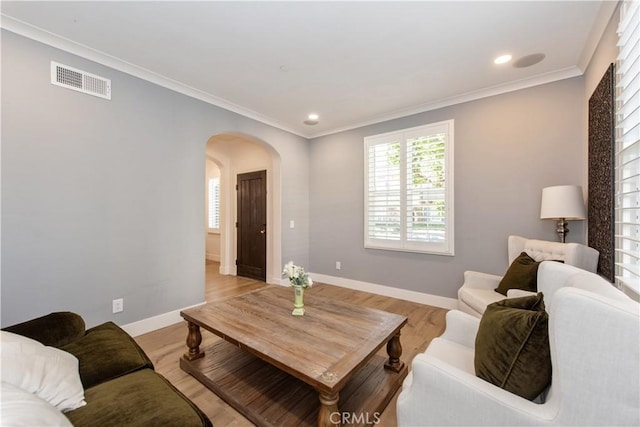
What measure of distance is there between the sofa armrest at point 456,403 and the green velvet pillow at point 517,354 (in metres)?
0.06

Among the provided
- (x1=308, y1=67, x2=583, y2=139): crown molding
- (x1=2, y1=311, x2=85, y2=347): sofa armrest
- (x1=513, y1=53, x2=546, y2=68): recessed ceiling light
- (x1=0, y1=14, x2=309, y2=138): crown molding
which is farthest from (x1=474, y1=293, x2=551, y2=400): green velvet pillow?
(x1=0, y1=14, x2=309, y2=138): crown molding

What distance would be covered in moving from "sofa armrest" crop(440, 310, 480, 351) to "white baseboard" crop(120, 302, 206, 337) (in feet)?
9.42

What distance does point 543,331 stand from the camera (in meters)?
1.05

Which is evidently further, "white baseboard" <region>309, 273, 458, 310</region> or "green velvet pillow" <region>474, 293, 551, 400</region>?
"white baseboard" <region>309, 273, 458, 310</region>

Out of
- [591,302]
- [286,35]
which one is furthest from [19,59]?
[591,302]

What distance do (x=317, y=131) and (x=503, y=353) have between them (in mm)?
4265

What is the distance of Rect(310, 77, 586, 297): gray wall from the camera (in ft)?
9.14

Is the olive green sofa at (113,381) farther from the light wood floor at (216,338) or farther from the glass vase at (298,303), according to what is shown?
the glass vase at (298,303)

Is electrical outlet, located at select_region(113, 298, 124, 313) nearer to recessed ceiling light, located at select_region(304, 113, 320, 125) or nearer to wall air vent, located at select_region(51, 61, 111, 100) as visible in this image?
wall air vent, located at select_region(51, 61, 111, 100)

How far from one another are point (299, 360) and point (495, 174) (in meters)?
3.10

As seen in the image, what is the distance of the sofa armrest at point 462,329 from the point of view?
1.62m

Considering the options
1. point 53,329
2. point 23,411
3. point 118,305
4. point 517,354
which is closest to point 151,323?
point 118,305

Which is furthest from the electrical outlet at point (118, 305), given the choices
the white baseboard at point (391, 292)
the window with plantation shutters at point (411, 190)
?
the window with plantation shutters at point (411, 190)

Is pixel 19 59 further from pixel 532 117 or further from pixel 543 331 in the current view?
pixel 532 117
